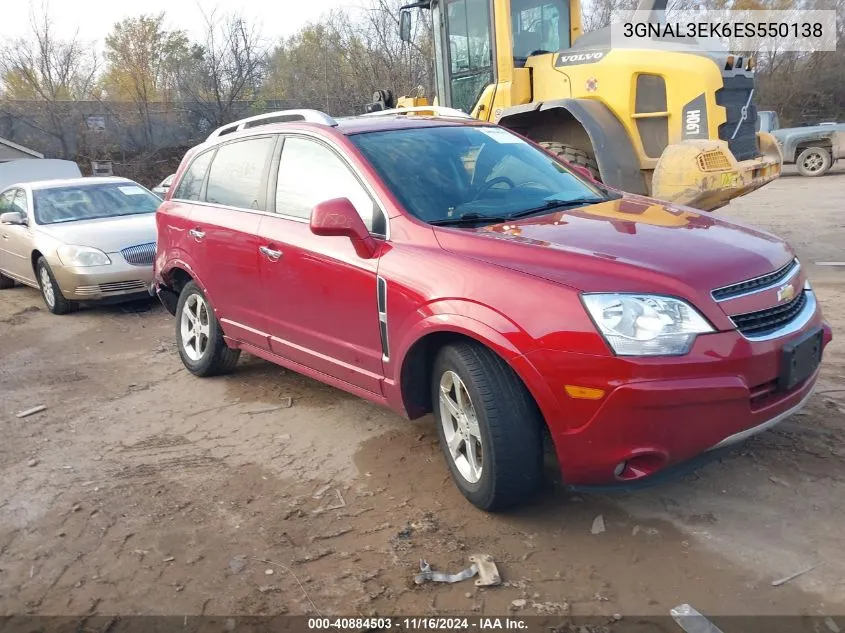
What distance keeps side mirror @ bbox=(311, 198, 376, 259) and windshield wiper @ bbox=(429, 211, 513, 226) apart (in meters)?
0.36

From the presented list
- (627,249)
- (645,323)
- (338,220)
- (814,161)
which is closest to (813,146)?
(814,161)

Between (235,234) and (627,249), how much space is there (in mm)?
2616

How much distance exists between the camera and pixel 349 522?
11.2ft

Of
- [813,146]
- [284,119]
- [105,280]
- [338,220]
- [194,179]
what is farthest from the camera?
[813,146]

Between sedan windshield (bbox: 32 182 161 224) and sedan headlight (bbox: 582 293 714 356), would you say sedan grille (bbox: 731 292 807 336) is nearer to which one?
sedan headlight (bbox: 582 293 714 356)

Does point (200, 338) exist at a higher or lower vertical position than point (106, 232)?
lower

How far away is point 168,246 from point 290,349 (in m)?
1.78

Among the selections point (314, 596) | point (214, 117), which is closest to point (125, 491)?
point (314, 596)

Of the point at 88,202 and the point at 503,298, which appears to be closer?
the point at 503,298

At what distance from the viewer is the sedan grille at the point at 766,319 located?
9.55ft

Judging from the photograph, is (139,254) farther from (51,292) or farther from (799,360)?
(799,360)

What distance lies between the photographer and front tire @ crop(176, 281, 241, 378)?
531cm

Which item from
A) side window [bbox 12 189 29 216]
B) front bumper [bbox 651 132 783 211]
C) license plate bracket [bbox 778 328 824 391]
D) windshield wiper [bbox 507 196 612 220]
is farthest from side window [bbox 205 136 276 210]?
side window [bbox 12 189 29 216]

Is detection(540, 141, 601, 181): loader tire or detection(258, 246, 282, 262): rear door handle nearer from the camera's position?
detection(258, 246, 282, 262): rear door handle
